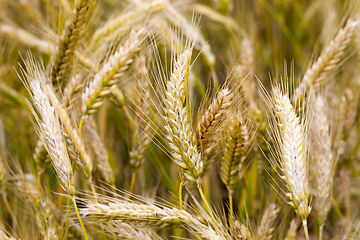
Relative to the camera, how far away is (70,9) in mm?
987

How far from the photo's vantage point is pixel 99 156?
955mm

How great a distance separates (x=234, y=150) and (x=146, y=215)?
12.3 inches

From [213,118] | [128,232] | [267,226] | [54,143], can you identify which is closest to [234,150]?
[213,118]

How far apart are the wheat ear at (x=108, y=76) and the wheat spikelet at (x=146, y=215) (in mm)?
283

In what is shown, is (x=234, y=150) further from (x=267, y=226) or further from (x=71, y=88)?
(x=71, y=88)

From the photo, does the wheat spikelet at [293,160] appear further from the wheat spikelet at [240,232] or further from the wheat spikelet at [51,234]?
the wheat spikelet at [51,234]

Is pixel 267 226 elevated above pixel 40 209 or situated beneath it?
elevated above

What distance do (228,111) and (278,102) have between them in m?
0.14

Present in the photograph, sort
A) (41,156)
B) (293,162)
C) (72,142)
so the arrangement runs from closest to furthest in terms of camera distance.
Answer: (293,162)
(72,142)
(41,156)

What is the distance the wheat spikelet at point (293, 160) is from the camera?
69cm

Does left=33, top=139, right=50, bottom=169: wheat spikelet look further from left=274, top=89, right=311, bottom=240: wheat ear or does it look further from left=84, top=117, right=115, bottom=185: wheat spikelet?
left=274, top=89, right=311, bottom=240: wheat ear

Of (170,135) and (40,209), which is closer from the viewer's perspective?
(170,135)

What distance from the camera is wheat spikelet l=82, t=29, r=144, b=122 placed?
2.82 feet

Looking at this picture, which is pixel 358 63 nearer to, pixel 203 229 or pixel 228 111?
pixel 228 111
